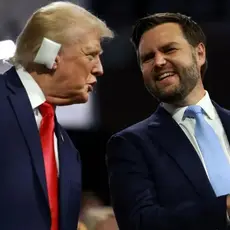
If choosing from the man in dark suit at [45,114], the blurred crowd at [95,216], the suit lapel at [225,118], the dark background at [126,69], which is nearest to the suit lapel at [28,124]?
the man in dark suit at [45,114]

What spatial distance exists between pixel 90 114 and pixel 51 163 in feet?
3.95

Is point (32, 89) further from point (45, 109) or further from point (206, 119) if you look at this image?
point (206, 119)

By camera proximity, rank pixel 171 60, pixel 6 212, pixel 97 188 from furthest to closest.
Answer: pixel 97 188
pixel 171 60
pixel 6 212

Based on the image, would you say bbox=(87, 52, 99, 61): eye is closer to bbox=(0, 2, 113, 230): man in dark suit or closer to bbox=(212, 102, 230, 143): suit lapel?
bbox=(0, 2, 113, 230): man in dark suit

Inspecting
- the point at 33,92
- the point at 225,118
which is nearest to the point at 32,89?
the point at 33,92

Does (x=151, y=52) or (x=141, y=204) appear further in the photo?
(x=151, y=52)

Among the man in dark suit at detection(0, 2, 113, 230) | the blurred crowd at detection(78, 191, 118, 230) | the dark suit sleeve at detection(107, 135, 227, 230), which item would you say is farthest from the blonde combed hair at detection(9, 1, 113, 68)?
the blurred crowd at detection(78, 191, 118, 230)

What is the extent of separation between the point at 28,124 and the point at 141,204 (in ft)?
0.84

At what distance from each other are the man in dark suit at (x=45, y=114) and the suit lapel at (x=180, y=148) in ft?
0.60

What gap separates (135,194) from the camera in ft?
4.00

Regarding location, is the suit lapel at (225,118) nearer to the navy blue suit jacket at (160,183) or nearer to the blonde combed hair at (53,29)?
the navy blue suit jacket at (160,183)

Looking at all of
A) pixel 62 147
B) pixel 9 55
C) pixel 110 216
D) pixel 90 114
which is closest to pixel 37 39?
pixel 9 55

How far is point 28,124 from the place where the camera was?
112 cm

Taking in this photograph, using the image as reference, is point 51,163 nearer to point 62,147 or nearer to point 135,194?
point 62,147
